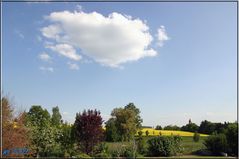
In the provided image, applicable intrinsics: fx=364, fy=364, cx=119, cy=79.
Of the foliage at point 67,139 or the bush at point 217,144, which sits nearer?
the foliage at point 67,139

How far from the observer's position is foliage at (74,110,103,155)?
2862cm

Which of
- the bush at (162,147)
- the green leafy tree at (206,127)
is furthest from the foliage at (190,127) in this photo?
the bush at (162,147)

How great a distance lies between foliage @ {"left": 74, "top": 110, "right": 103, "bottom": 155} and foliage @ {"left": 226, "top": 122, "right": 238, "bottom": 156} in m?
11.6

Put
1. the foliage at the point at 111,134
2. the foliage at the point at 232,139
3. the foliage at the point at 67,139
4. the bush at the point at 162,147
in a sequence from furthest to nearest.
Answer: the foliage at the point at 111,134
the foliage at the point at 232,139
the bush at the point at 162,147
the foliage at the point at 67,139

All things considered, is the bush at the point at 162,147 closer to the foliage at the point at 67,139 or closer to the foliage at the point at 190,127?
the foliage at the point at 67,139

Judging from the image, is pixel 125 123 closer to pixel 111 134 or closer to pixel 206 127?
pixel 111 134

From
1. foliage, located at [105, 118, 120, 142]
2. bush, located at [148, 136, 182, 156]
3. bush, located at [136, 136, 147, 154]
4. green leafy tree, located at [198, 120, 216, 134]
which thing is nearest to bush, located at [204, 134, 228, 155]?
bush, located at [148, 136, 182, 156]

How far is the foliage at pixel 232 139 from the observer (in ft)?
103

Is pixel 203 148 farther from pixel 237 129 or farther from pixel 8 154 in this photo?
pixel 8 154

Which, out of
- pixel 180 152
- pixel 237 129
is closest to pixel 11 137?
pixel 180 152

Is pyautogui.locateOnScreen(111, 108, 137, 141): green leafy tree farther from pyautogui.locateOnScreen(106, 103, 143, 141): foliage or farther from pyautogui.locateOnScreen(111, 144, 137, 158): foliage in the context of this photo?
pyautogui.locateOnScreen(111, 144, 137, 158): foliage

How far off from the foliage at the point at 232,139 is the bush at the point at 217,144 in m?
0.49

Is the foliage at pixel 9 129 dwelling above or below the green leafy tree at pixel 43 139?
above

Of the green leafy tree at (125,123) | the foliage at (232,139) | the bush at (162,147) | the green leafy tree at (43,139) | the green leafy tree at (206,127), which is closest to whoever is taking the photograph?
the green leafy tree at (43,139)
